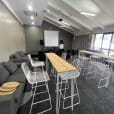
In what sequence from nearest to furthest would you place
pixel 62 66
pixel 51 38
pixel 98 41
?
pixel 62 66, pixel 98 41, pixel 51 38

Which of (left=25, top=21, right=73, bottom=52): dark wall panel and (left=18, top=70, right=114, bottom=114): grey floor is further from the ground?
(left=25, top=21, right=73, bottom=52): dark wall panel

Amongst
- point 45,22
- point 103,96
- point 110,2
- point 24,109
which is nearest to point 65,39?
point 45,22

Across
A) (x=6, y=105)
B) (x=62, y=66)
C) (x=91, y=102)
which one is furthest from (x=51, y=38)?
(x=6, y=105)

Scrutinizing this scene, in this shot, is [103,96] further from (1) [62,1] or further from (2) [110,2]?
(1) [62,1]

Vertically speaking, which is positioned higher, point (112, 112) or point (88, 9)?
point (88, 9)

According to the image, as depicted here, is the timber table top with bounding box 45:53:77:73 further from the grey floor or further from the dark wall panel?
the dark wall panel

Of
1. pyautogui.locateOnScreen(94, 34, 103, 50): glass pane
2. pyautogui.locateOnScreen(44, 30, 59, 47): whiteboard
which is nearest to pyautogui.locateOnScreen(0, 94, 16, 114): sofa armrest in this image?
pyautogui.locateOnScreen(94, 34, 103, 50): glass pane

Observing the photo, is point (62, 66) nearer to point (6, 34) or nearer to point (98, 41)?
point (6, 34)

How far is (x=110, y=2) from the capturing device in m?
3.16

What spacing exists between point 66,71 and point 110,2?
333 centimetres

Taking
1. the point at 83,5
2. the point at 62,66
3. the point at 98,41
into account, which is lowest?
the point at 62,66

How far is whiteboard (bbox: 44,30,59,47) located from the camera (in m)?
8.51

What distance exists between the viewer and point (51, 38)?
8.70m

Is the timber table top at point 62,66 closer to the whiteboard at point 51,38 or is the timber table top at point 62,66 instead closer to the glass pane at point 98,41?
the glass pane at point 98,41
